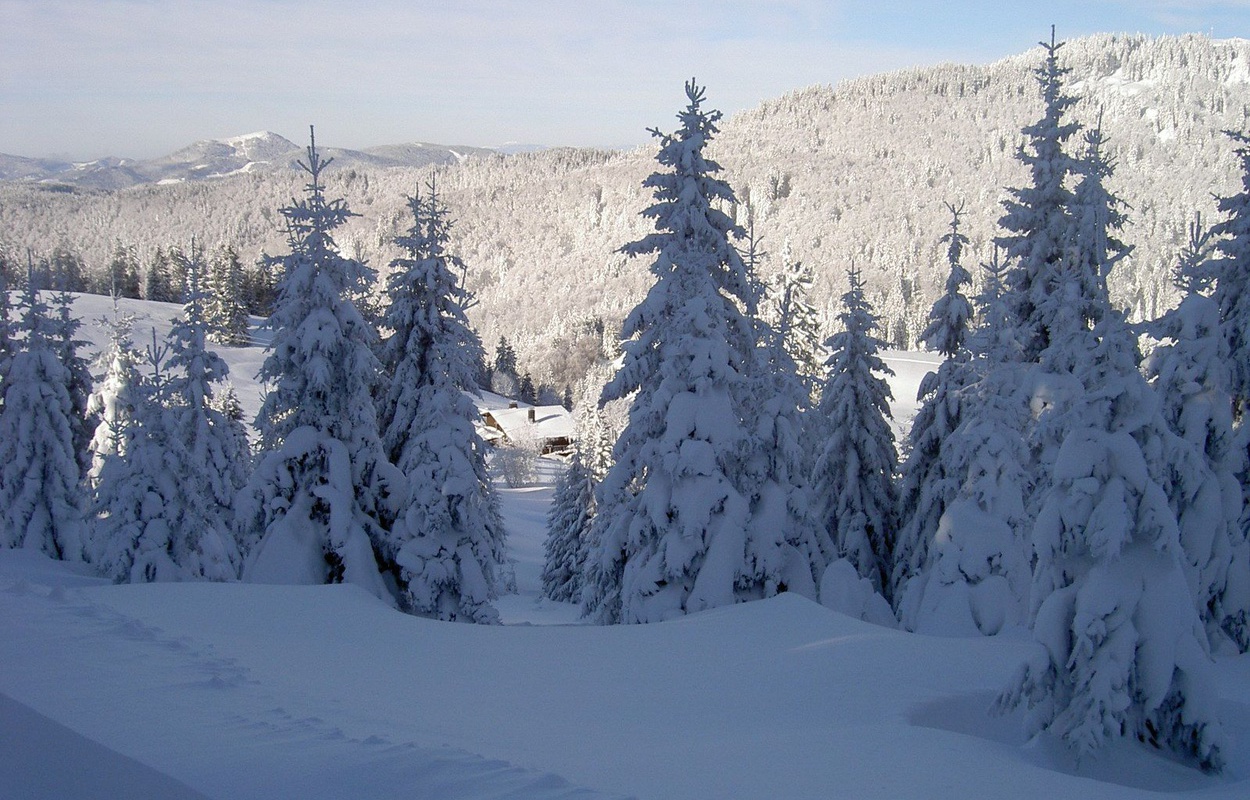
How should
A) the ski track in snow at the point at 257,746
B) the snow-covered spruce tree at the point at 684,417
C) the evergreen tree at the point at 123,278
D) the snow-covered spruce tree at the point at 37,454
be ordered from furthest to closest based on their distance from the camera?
the evergreen tree at the point at 123,278 → the snow-covered spruce tree at the point at 37,454 → the snow-covered spruce tree at the point at 684,417 → the ski track in snow at the point at 257,746

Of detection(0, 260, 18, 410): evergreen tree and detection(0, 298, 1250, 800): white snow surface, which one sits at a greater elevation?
detection(0, 260, 18, 410): evergreen tree

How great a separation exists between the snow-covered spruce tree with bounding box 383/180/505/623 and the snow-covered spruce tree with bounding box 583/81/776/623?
312cm

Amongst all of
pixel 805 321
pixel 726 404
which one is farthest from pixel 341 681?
pixel 805 321

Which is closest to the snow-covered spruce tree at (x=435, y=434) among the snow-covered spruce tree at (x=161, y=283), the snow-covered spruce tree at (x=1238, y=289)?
the snow-covered spruce tree at (x=1238, y=289)

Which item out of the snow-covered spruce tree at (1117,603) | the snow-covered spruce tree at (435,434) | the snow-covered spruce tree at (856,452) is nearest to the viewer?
the snow-covered spruce tree at (1117,603)

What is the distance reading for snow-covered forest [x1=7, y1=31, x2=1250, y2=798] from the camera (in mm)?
7430

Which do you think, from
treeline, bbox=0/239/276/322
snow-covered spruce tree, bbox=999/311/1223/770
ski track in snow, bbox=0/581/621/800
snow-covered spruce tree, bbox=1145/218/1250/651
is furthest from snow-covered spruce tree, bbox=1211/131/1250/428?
treeline, bbox=0/239/276/322

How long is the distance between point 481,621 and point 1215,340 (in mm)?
15540

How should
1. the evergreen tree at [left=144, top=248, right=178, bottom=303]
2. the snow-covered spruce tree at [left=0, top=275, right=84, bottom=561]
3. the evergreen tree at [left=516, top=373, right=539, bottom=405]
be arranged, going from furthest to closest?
1. the evergreen tree at [left=516, top=373, right=539, bottom=405]
2. the evergreen tree at [left=144, top=248, right=178, bottom=303]
3. the snow-covered spruce tree at [left=0, top=275, right=84, bottom=561]

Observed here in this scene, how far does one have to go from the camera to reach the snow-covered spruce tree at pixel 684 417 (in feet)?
51.9

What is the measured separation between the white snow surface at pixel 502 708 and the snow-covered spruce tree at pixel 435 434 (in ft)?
11.9

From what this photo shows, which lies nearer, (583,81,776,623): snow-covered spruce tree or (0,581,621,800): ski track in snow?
(0,581,621,800): ski track in snow

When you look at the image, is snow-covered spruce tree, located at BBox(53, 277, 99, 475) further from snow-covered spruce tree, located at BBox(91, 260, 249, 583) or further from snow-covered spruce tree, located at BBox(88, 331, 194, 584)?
snow-covered spruce tree, located at BBox(88, 331, 194, 584)

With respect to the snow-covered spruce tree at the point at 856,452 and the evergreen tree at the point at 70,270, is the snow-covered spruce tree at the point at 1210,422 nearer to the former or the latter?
the snow-covered spruce tree at the point at 856,452
